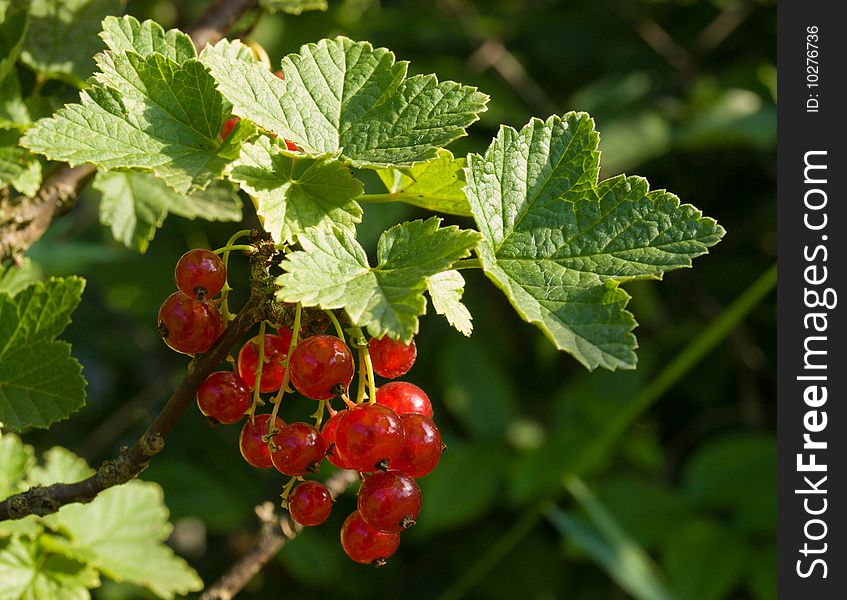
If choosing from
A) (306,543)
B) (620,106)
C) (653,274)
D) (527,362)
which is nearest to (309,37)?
(620,106)

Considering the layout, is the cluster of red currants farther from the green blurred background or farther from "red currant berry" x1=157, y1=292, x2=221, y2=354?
the green blurred background

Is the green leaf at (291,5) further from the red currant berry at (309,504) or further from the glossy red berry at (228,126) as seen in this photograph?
the red currant berry at (309,504)

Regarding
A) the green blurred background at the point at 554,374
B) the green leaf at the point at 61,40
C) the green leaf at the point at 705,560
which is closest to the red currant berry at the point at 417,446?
the green leaf at the point at 61,40

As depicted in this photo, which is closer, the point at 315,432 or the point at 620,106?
the point at 315,432

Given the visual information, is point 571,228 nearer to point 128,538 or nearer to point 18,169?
point 18,169

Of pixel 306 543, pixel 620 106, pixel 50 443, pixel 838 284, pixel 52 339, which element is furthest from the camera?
pixel 50 443

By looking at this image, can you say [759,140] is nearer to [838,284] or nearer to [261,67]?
[838,284]
